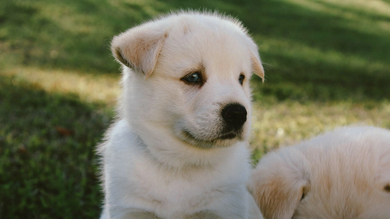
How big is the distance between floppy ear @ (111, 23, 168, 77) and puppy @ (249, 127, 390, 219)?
47.5 inches

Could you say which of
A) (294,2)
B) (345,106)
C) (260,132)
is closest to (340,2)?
(294,2)

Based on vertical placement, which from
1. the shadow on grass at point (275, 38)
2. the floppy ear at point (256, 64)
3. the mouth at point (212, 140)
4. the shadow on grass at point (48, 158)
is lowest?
the shadow on grass at point (275, 38)

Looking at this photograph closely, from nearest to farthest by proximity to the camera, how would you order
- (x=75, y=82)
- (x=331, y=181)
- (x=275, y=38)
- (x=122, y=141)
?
(x=331, y=181) < (x=122, y=141) < (x=75, y=82) < (x=275, y=38)

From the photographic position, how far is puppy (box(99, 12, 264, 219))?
3.28 metres

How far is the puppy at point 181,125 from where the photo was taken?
3275mm

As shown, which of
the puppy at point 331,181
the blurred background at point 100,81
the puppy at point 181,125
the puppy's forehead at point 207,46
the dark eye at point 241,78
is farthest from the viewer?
the blurred background at point 100,81

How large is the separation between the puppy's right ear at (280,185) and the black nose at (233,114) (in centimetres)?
44

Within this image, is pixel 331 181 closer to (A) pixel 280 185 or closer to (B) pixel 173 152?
(A) pixel 280 185

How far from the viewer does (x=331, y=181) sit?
274 cm

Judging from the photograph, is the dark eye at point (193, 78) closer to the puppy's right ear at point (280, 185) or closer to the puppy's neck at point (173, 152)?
the puppy's neck at point (173, 152)

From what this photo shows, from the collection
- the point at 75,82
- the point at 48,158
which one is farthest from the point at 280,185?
the point at 75,82

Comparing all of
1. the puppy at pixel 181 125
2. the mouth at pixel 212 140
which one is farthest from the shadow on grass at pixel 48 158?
the mouth at pixel 212 140

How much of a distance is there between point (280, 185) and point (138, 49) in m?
1.54

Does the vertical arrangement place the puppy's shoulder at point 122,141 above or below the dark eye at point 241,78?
below
